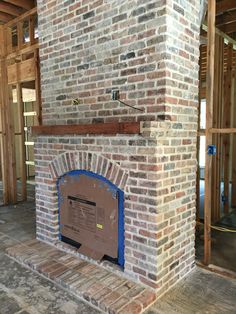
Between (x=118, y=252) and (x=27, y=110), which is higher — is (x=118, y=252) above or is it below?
below

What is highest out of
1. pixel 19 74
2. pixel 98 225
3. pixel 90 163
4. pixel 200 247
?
pixel 19 74

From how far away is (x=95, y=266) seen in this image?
2.68m

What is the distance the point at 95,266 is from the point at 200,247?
135 centimetres

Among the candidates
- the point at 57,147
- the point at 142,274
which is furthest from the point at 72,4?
the point at 142,274

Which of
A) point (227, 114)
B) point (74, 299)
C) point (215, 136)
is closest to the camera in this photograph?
point (74, 299)

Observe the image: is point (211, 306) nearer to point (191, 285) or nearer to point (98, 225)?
point (191, 285)

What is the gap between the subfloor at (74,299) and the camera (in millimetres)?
2131

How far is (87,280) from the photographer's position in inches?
96.0

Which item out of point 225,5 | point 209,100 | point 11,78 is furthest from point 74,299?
point 11,78

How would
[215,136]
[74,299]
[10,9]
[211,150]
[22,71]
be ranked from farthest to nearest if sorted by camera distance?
1. [22,71]
2. [10,9]
3. [215,136]
4. [211,150]
5. [74,299]

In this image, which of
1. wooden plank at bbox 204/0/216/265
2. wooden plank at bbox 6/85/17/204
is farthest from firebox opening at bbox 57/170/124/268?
wooden plank at bbox 6/85/17/204

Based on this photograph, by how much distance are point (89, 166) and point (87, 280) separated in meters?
1.04

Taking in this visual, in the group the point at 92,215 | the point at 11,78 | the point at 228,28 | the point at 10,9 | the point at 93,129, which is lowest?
the point at 92,215

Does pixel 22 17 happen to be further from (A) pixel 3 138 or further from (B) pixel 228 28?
(B) pixel 228 28
